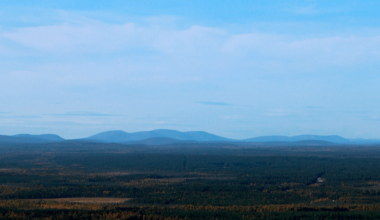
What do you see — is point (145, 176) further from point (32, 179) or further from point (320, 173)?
point (320, 173)

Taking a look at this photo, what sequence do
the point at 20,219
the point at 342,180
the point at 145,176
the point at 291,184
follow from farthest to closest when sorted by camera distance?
1. the point at 145,176
2. the point at 342,180
3. the point at 291,184
4. the point at 20,219

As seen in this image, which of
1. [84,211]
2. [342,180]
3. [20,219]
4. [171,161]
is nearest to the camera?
[20,219]

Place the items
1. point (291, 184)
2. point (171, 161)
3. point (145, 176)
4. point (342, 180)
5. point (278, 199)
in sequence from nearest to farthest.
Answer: point (278, 199), point (291, 184), point (342, 180), point (145, 176), point (171, 161)

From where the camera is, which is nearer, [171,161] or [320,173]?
[320,173]

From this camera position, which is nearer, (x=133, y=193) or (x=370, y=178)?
(x=133, y=193)

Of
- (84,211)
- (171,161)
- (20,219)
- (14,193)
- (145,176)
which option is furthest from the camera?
(171,161)

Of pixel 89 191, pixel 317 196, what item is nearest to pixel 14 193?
pixel 89 191

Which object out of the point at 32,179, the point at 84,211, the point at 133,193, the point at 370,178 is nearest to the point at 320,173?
Answer: the point at 370,178

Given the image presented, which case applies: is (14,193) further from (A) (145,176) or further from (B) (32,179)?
(A) (145,176)
